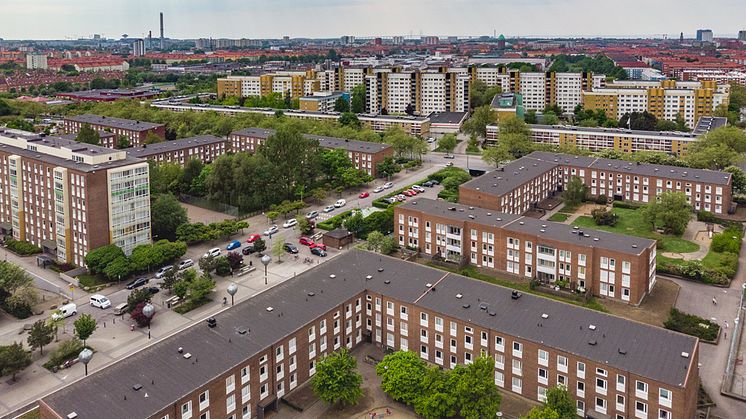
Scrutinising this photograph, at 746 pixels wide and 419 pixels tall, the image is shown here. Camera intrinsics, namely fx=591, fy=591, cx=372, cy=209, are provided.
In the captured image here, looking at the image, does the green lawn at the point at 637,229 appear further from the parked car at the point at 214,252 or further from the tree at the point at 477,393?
the parked car at the point at 214,252

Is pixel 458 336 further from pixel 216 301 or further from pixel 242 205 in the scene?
pixel 242 205

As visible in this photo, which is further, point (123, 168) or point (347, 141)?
point (347, 141)

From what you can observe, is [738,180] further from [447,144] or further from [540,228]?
[447,144]

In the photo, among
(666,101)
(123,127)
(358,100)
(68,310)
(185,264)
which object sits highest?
(358,100)

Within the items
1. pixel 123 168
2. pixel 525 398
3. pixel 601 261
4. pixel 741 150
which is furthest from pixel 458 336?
pixel 741 150

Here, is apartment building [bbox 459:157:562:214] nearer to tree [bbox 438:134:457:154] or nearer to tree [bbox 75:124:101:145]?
tree [bbox 438:134:457:154]

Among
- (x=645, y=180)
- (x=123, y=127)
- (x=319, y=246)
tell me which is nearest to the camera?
(x=319, y=246)

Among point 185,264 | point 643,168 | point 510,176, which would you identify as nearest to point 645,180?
point 643,168
